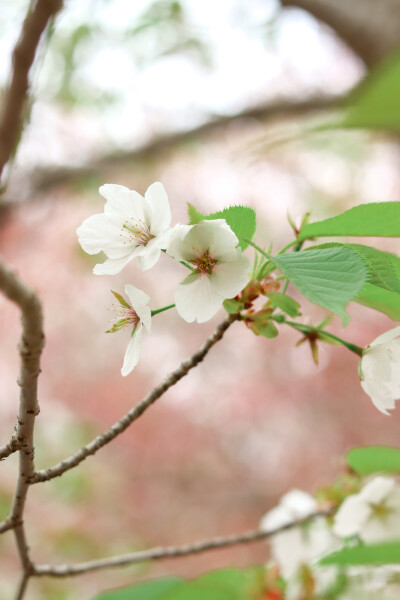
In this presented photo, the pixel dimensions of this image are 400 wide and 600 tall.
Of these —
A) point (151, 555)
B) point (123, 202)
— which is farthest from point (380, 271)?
point (151, 555)

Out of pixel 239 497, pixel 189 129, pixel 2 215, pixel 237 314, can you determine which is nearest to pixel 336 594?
pixel 237 314

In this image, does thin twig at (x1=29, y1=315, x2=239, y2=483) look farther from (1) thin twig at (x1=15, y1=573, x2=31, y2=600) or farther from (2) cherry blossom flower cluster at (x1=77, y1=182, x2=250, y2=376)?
(1) thin twig at (x1=15, y1=573, x2=31, y2=600)

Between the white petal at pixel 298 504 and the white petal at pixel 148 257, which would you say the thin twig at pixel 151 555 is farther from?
the white petal at pixel 148 257

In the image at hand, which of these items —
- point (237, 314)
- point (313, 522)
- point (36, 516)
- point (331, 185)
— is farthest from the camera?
point (331, 185)

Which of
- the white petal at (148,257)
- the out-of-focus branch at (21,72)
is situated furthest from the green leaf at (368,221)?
the out-of-focus branch at (21,72)

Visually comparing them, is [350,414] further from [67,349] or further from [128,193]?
[128,193]

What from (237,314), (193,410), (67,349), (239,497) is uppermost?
(67,349)

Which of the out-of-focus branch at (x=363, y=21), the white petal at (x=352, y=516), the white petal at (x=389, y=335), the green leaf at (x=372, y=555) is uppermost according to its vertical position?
the out-of-focus branch at (x=363, y=21)
